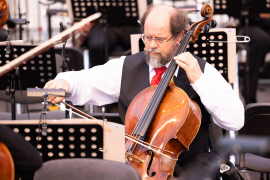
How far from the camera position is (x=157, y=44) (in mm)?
2148

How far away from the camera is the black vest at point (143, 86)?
6.88ft

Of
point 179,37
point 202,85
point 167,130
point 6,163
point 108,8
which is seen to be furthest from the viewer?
point 108,8

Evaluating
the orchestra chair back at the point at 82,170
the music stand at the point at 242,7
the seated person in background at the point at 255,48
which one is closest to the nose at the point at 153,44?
the orchestra chair back at the point at 82,170

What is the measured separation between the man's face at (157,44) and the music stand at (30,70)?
0.70 meters

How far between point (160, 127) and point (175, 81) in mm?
373

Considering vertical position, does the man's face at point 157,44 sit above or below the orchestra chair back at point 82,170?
above

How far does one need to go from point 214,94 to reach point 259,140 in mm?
693

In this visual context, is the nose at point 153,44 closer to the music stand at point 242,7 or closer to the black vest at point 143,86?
the black vest at point 143,86

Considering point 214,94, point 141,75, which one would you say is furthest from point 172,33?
point 214,94

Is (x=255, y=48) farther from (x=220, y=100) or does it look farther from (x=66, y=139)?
(x=66, y=139)

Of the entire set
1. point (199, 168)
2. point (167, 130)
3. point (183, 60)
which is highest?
point (183, 60)

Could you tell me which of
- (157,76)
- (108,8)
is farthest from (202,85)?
(108,8)

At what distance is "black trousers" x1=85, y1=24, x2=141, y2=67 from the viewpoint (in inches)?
157

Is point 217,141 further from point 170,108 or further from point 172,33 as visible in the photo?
point 172,33
